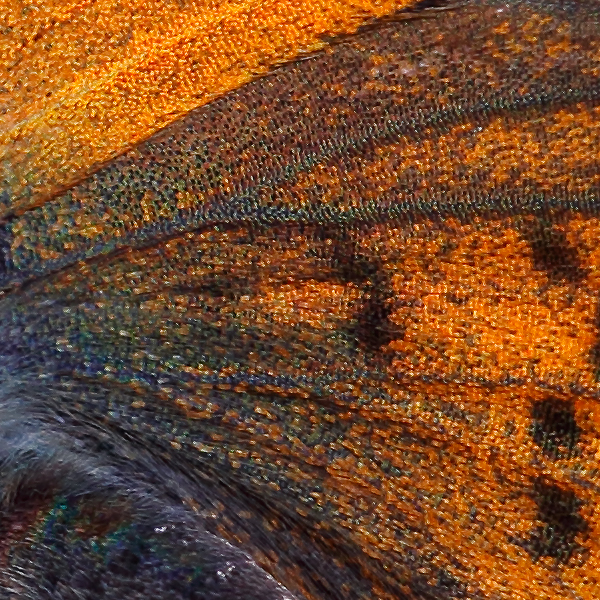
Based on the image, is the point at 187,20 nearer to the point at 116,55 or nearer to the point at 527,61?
the point at 116,55

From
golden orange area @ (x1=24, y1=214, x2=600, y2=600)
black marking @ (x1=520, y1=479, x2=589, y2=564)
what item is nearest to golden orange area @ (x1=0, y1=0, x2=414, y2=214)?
golden orange area @ (x1=24, y1=214, x2=600, y2=600)

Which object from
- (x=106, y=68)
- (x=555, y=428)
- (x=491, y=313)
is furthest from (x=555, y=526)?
(x=106, y=68)

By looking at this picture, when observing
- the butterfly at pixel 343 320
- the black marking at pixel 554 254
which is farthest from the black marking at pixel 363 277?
the black marking at pixel 554 254

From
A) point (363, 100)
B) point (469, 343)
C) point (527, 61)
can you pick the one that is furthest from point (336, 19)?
point (469, 343)

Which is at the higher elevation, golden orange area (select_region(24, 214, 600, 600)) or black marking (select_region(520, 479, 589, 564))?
golden orange area (select_region(24, 214, 600, 600))

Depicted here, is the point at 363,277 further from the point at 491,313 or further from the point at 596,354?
the point at 596,354

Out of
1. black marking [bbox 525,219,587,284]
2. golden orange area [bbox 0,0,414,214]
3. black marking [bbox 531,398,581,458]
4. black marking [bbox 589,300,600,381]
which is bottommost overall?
black marking [bbox 531,398,581,458]

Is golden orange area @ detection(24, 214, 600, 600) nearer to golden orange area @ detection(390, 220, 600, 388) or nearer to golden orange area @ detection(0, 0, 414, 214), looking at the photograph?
golden orange area @ detection(390, 220, 600, 388)
